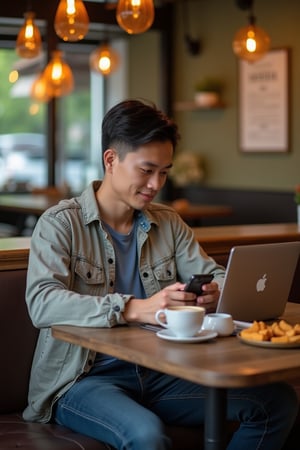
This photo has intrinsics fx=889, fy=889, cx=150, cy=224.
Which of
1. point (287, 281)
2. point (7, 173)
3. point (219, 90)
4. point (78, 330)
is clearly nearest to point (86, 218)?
point (78, 330)

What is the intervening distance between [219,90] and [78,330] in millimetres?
5855

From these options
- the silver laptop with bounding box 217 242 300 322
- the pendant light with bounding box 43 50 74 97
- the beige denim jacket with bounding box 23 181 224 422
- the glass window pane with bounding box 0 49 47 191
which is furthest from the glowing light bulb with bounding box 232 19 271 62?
the glass window pane with bounding box 0 49 47 191

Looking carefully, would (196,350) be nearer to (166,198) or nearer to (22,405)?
(22,405)

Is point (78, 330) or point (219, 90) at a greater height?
point (219, 90)

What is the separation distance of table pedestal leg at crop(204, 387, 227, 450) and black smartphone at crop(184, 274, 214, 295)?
0.37 meters

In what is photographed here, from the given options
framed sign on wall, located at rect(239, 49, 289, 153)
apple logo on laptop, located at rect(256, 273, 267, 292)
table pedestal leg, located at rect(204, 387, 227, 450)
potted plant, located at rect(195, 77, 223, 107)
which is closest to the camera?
table pedestal leg, located at rect(204, 387, 227, 450)

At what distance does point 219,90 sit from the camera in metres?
8.05

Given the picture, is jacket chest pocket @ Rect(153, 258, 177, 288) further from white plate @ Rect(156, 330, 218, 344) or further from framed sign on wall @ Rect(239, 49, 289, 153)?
→ framed sign on wall @ Rect(239, 49, 289, 153)

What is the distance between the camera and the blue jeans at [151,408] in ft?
8.00

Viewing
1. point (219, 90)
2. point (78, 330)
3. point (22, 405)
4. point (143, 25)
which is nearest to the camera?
point (78, 330)

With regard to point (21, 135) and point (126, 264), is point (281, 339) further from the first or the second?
point (21, 135)

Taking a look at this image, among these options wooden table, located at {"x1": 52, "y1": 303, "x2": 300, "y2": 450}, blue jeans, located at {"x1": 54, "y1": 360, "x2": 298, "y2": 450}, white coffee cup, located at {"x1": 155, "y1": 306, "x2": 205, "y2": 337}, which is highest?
white coffee cup, located at {"x1": 155, "y1": 306, "x2": 205, "y2": 337}

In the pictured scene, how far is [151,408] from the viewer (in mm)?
2746

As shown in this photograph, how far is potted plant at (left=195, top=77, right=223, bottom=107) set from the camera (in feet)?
26.1
